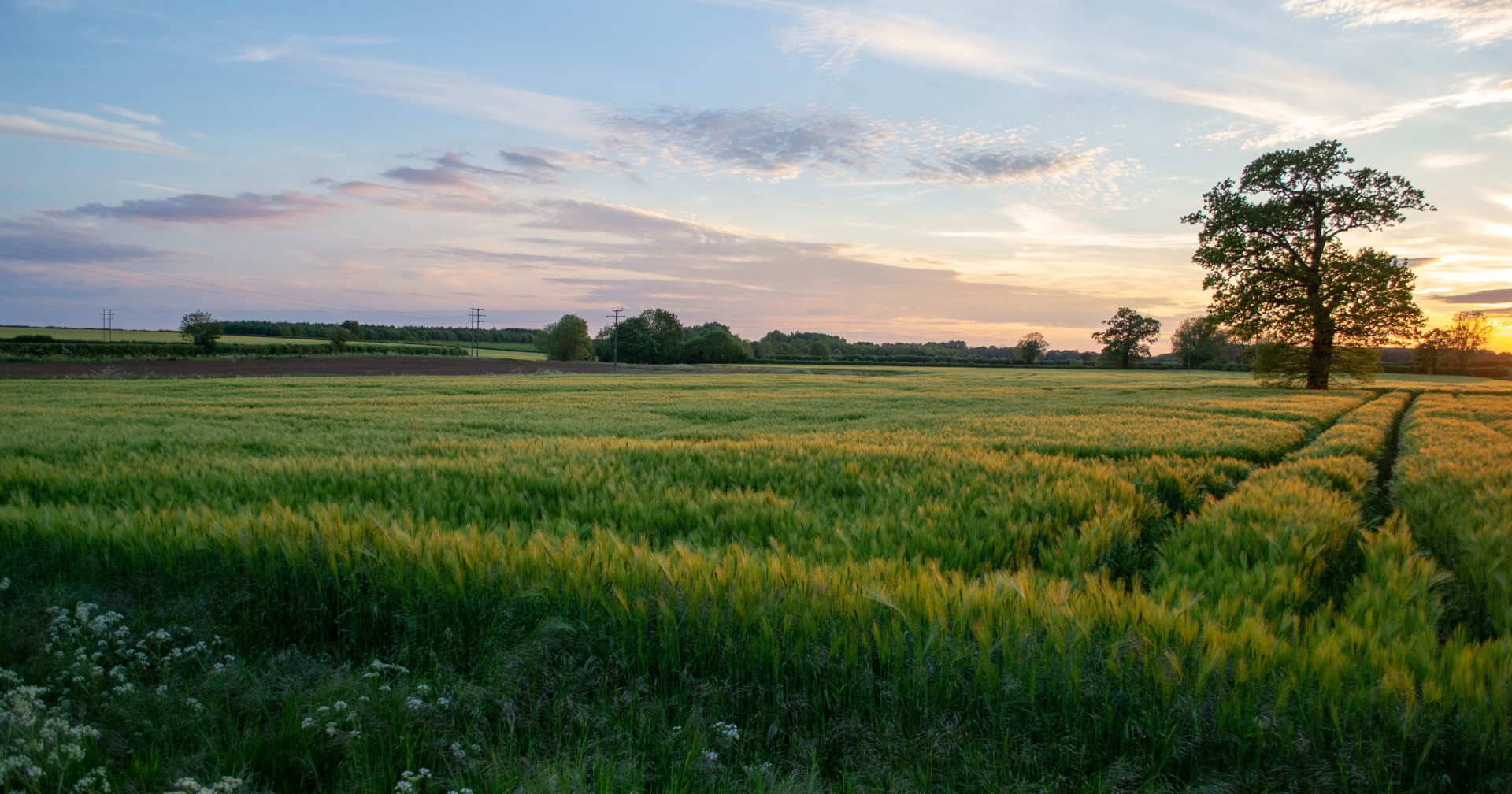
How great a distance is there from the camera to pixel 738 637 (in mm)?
2723

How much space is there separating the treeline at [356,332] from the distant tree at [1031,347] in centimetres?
12427

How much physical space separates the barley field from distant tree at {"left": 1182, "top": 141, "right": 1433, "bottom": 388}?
35422 millimetres

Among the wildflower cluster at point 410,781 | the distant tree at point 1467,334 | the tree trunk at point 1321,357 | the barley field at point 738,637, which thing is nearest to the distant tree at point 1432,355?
the distant tree at point 1467,334

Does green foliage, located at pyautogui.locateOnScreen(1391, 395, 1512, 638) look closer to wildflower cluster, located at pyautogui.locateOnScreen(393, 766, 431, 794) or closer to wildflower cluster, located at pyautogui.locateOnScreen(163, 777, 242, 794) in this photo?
wildflower cluster, located at pyautogui.locateOnScreen(393, 766, 431, 794)

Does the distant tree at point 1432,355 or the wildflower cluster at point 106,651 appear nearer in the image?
the wildflower cluster at point 106,651

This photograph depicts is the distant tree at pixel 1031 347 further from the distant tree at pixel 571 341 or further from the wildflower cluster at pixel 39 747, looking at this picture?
the wildflower cluster at pixel 39 747

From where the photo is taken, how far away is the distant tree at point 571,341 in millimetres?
135375

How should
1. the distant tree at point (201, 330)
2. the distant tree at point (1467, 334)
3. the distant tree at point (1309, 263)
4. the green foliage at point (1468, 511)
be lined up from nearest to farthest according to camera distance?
1. the green foliage at point (1468, 511)
2. the distant tree at point (1309, 263)
3. the distant tree at point (201, 330)
4. the distant tree at point (1467, 334)

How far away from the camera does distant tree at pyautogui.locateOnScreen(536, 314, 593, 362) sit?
444 ft

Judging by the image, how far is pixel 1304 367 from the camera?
121ft

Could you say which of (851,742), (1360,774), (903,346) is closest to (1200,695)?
(1360,774)

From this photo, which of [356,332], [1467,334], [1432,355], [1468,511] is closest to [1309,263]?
[1468,511]

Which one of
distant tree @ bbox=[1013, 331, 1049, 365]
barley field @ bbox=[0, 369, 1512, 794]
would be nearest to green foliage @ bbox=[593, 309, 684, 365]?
distant tree @ bbox=[1013, 331, 1049, 365]

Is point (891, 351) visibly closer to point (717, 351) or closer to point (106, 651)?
point (717, 351)
